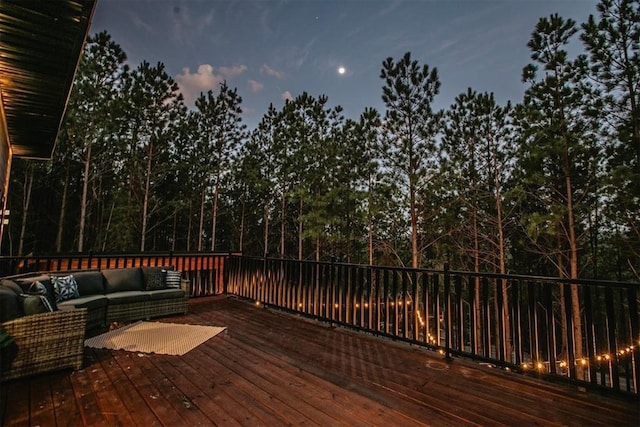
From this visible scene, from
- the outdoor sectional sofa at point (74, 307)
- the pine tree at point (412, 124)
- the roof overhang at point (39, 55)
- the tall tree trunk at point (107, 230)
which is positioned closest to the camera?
the roof overhang at point (39, 55)

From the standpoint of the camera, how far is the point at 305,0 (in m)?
5.98

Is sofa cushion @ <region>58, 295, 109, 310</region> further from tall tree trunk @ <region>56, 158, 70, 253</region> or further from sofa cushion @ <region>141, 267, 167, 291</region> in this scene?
tall tree trunk @ <region>56, 158, 70, 253</region>

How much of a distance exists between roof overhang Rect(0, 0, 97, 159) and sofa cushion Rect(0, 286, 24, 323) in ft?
6.92

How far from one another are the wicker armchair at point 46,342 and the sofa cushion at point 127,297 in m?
1.57

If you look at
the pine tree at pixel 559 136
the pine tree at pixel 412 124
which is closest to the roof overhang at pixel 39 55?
the pine tree at pixel 412 124

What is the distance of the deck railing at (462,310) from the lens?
2.23 m

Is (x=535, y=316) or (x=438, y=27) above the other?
(x=438, y=27)

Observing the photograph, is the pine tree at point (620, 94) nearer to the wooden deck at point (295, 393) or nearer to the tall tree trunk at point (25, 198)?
the wooden deck at point (295, 393)

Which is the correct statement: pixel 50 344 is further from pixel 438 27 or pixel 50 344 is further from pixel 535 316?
pixel 438 27

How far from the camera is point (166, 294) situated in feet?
15.3

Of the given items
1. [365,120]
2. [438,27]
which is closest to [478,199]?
[365,120]

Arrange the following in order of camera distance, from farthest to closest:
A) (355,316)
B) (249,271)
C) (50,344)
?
(249,271)
(355,316)
(50,344)

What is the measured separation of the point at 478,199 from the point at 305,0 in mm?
10465

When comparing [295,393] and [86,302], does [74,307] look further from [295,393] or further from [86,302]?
[295,393]
